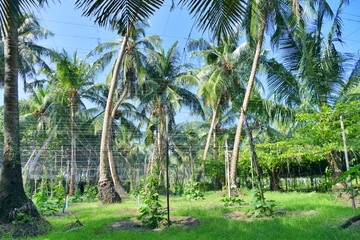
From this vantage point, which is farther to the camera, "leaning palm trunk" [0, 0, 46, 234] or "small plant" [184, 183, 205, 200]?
"small plant" [184, 183, 205, 200]

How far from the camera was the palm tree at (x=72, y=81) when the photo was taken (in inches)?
677

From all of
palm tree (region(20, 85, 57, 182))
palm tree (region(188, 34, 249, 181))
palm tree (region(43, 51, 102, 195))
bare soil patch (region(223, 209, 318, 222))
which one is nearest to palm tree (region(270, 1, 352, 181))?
bare soil patch (region(223, 209, 318, 222))

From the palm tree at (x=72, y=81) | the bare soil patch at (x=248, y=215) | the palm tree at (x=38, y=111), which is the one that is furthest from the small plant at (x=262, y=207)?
the palm tree at (x=38, y=111)

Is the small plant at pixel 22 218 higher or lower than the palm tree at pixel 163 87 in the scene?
lower

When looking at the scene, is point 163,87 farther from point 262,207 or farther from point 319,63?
point 262,207

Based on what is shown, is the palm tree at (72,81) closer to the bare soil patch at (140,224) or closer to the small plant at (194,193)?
the small plant at (194,193)

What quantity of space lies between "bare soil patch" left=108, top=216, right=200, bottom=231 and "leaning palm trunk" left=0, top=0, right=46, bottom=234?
4.94ft

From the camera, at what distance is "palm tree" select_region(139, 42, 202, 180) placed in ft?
62.0

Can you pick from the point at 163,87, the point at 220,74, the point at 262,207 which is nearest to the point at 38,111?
the point at 163,87

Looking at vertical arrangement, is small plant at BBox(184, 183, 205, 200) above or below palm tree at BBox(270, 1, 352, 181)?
below

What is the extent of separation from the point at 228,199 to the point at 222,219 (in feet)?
7.97

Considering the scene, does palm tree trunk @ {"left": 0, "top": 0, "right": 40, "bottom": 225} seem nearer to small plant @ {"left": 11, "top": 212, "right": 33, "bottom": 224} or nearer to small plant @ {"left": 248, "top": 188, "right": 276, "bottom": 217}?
small plant @ {"left": 11, "top": 212, "right": 33, "bottom": 224}

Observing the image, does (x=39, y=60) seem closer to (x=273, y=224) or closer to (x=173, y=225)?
(x=173, y=225)

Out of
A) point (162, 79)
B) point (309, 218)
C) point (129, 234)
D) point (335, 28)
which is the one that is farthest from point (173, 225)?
point (162, 79)
